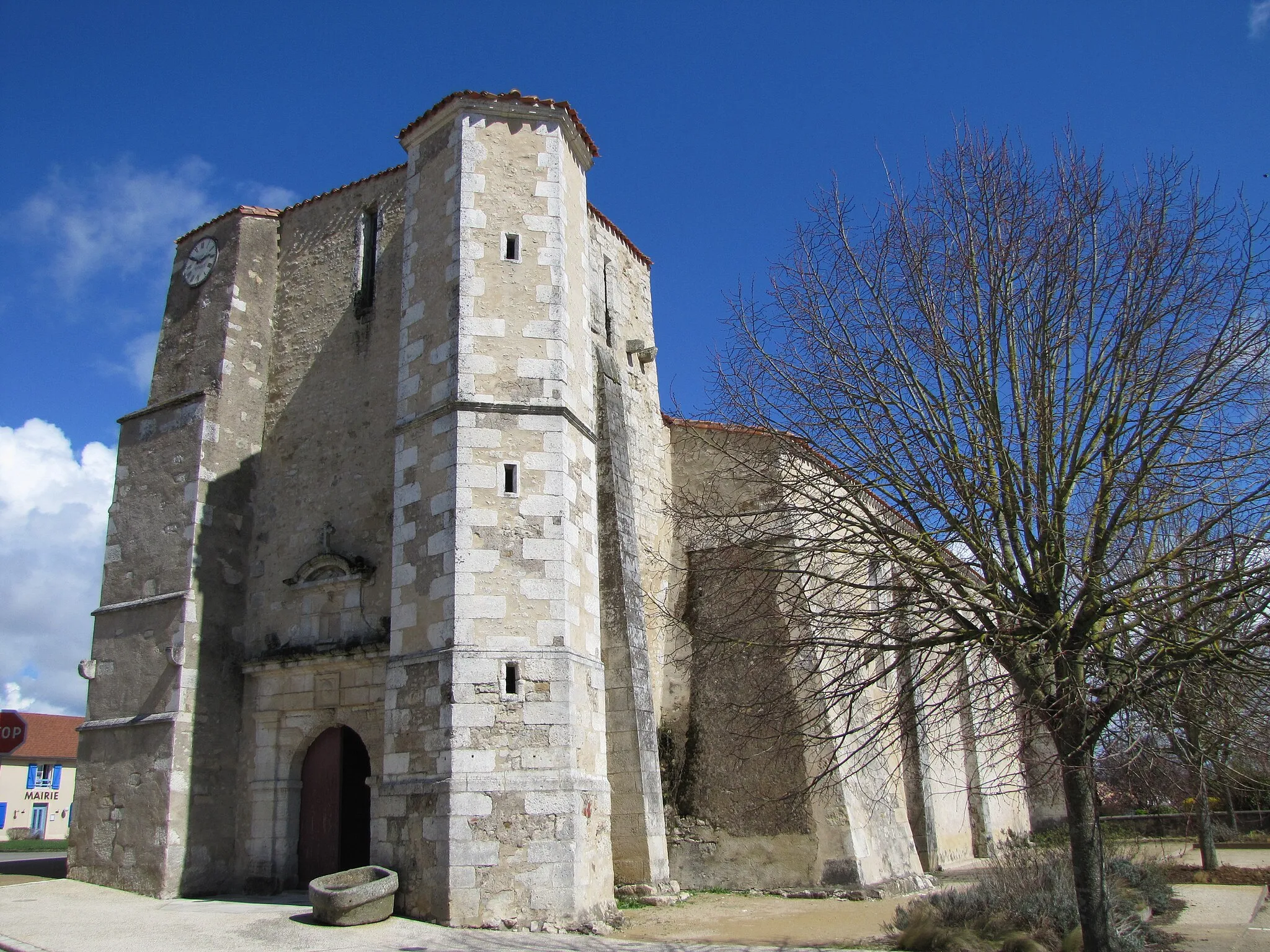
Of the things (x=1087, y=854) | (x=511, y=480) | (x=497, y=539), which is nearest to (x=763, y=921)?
(x=1087, y=854)

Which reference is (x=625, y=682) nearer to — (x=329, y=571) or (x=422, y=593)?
(x=422, y=593)

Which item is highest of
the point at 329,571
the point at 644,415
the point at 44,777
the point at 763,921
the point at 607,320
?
the point at 607,320

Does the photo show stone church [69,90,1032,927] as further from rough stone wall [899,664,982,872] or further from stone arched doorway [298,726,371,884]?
rough stone wall [899,664,982,872]

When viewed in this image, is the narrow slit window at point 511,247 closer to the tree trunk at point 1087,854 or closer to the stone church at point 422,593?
the stone church at point 422,593

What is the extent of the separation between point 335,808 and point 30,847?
1964 cm

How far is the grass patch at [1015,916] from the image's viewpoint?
300 inches

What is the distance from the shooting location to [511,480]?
968 cm

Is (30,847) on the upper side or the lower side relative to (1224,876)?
upper

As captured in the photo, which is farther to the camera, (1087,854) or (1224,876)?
(1224,876)

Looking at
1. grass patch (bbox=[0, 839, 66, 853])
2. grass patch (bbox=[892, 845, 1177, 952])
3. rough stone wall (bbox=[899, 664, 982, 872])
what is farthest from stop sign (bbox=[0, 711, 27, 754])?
grass patch (bbox=[0, 839, 66, 853])

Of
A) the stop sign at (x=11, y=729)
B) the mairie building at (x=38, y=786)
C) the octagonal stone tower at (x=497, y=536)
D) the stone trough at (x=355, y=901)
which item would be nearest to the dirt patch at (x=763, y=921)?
the octagonal stone tower at (x=497, y=536)

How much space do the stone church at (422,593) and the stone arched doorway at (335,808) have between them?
0.03 m

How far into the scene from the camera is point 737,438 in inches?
343

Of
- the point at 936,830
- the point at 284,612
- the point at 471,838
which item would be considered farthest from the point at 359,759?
the point at 936,830
